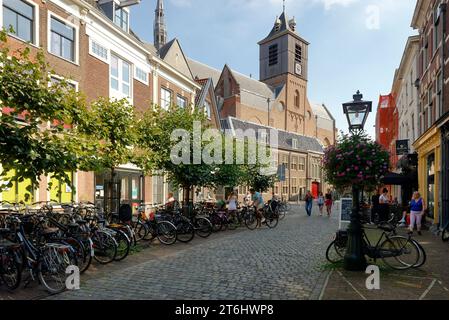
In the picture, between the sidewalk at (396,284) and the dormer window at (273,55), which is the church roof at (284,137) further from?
the sidewalk at (396,284)

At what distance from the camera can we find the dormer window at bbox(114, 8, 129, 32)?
1937 centimetres

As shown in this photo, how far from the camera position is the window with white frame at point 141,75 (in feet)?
65.6

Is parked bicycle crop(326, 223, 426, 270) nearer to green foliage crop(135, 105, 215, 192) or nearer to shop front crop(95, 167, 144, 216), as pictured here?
green foliage crop(135, 105, 215, 192)

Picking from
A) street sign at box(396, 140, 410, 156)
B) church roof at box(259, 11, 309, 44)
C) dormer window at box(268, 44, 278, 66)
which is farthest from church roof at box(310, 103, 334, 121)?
street sign at box(396, 140, 410, 156)

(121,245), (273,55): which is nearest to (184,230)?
(121,245)

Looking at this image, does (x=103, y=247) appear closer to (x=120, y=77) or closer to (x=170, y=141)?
(x=170, y=141)

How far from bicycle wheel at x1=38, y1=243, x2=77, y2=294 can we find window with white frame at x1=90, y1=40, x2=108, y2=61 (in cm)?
1305

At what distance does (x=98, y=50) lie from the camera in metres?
17.0

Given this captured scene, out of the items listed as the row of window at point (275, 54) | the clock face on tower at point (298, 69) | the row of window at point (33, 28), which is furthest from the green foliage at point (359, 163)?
the clock face on tower at point (298, 69)

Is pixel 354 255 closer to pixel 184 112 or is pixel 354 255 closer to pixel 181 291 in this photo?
pixel 181 291

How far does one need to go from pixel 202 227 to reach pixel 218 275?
5312mm

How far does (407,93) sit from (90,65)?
2184 cm

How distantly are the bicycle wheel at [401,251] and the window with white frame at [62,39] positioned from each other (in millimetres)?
14253

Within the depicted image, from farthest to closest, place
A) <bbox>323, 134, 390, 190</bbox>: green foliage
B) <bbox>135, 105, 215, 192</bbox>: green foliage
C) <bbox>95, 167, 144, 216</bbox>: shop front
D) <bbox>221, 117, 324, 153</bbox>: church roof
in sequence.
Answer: <bbox>221, 117, 324, 153</bbox>: church roof → <bbox>95, 167, 144, 216</bbox>: shop front → <bbox>135, 105, 215, 192</bbox>: green foliage → <bbox>323, 134, 390, 190</bbox>: green foliage
